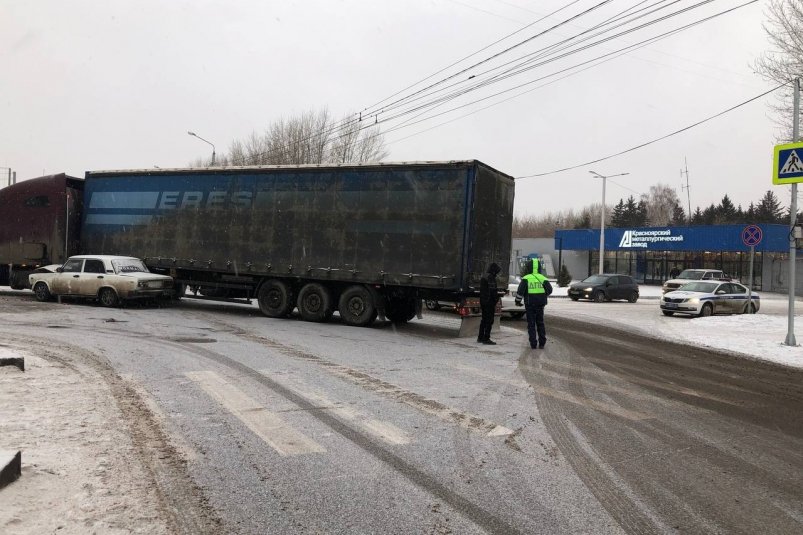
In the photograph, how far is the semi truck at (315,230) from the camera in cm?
1271

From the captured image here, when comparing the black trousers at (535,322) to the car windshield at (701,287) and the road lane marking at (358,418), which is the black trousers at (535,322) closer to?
the road lane marking at (358,418)

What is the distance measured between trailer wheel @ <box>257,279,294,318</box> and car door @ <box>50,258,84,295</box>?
541 cm

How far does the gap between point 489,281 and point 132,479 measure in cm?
907

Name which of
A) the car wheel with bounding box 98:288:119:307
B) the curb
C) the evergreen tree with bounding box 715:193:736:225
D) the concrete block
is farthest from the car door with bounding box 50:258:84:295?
the evergreen tree with bounding box 715:193:736:225

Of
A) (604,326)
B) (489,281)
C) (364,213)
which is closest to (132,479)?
(489,281)

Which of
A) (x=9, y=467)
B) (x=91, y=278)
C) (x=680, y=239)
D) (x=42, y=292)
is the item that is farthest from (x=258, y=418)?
(x=680, y=239)

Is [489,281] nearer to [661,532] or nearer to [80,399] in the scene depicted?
[80,399]

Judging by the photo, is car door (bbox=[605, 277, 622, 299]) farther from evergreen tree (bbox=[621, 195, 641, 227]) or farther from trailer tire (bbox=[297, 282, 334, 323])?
evergreen tree (bbox=[621, 195, 641, 227])

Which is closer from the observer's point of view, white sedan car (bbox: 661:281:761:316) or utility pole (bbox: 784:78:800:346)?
utility pole (bbox: 784:78:800:346)

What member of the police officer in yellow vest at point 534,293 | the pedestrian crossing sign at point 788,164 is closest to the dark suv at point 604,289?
the pedestrian crossing sign at point 788,164

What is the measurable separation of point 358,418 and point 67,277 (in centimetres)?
1398

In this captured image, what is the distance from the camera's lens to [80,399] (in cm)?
618

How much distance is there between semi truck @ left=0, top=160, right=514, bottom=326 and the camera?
12711 mm

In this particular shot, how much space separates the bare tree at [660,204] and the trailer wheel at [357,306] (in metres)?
98.9
